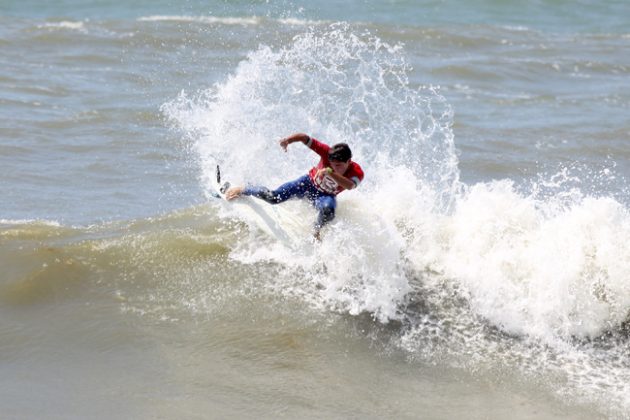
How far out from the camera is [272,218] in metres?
8.91

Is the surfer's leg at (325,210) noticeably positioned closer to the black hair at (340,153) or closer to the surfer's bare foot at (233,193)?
the black hair at (340,153)

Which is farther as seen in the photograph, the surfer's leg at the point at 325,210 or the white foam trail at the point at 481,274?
the surfer's leg at the point at 325,210

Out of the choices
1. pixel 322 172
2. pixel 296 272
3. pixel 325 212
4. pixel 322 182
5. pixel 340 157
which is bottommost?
pixel 296 272

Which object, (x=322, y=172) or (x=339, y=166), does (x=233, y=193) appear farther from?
(x=339, y=166)

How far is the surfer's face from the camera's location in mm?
8203

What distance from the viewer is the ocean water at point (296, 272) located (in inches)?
269

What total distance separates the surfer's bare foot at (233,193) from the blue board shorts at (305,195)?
0.05m

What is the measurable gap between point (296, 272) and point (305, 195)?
28.5 inches

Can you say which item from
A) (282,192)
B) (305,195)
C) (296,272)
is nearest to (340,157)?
(305,195)

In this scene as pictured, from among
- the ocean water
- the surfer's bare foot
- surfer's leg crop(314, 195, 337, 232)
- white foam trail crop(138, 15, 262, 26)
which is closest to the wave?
white foam trail crop(138, 15, 262, 26)

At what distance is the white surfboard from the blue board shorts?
6.8 inches

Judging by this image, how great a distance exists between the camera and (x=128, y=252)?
8844 millimetres

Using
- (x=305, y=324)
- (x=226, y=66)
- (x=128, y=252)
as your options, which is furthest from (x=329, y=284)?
(x=226, y=66)

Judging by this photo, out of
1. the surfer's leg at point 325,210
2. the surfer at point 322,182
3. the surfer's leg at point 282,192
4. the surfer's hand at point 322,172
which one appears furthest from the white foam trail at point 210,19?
the surfer's leg at point 325,210
